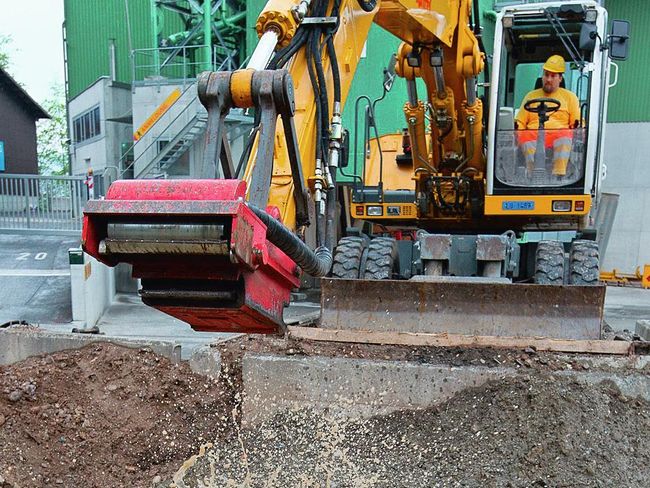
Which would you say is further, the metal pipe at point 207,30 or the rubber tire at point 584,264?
the metal pipe at point 207,30

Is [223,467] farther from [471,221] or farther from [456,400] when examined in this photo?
[471,221]

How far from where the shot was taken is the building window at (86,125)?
19906 mm

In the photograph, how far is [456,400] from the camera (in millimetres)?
3877

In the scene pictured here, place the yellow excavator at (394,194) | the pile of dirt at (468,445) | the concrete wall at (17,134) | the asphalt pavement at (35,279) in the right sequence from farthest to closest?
the concrete wall at (17,134) < the asphalt pavement at (35,279) < the pile of dirt at (468,445) < the yellow excavator at (394,194)

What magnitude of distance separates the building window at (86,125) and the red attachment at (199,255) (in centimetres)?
1831

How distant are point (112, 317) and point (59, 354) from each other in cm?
330

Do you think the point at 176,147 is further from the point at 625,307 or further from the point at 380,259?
the point at 380,259

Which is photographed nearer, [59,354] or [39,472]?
[39,472]

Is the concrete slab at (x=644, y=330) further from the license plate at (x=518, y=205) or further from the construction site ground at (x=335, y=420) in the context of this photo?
the construction site ground at (x=335, y=420)

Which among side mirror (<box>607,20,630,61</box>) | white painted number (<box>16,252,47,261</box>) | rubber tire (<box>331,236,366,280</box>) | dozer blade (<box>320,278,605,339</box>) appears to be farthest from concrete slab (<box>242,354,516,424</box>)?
white painted number (<box>16,252,47,261</box>)

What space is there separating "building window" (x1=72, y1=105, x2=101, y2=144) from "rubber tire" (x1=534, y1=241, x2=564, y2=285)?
17.3 metres

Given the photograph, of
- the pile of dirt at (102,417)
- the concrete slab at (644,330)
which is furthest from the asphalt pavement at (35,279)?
the concrete slab at (644,330)

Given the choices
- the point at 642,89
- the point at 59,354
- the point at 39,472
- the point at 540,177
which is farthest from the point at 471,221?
the point at 642,89

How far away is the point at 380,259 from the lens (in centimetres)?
520
